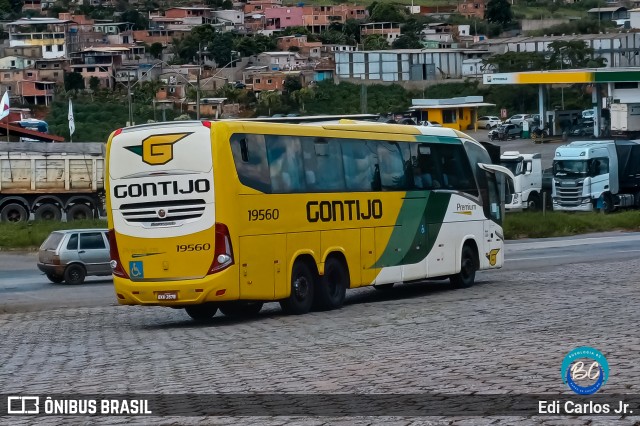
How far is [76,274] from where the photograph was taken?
33688mm

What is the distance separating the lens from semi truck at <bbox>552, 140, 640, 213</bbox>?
52.5m

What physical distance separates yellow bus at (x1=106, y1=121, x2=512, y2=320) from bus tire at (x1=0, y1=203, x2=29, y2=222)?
1231 inches

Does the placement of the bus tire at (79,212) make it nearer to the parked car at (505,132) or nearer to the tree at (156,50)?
the parked car at (505,132)

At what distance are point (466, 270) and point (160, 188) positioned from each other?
28.3 ft

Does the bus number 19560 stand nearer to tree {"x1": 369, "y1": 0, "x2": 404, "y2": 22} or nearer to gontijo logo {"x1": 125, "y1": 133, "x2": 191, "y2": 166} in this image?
gontijo logo {"x1": 125, "y1": 133, "x2": 191, "y2": 166}

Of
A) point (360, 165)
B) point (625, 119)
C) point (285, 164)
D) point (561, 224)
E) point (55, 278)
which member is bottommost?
point (561, 224)

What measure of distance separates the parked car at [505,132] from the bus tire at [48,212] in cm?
3809

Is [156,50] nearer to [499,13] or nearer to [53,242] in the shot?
[499,13]

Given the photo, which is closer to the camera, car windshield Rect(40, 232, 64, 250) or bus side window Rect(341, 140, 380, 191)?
bus side window Rect(341, 140, 380, 191)

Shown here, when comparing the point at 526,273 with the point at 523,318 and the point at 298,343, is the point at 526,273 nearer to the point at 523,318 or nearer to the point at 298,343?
the point at 523,318

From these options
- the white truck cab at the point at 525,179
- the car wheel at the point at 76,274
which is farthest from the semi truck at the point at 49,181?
the car wheel at the point at 76,274

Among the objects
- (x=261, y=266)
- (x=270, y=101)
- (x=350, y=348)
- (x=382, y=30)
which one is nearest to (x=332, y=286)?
(x=261, y=266)

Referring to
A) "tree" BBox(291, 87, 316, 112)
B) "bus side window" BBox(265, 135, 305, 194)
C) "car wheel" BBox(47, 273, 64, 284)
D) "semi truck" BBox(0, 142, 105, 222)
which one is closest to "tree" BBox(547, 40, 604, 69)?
"tree" BBox(291, 87, 316, 112)

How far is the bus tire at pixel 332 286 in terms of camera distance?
831 inches
